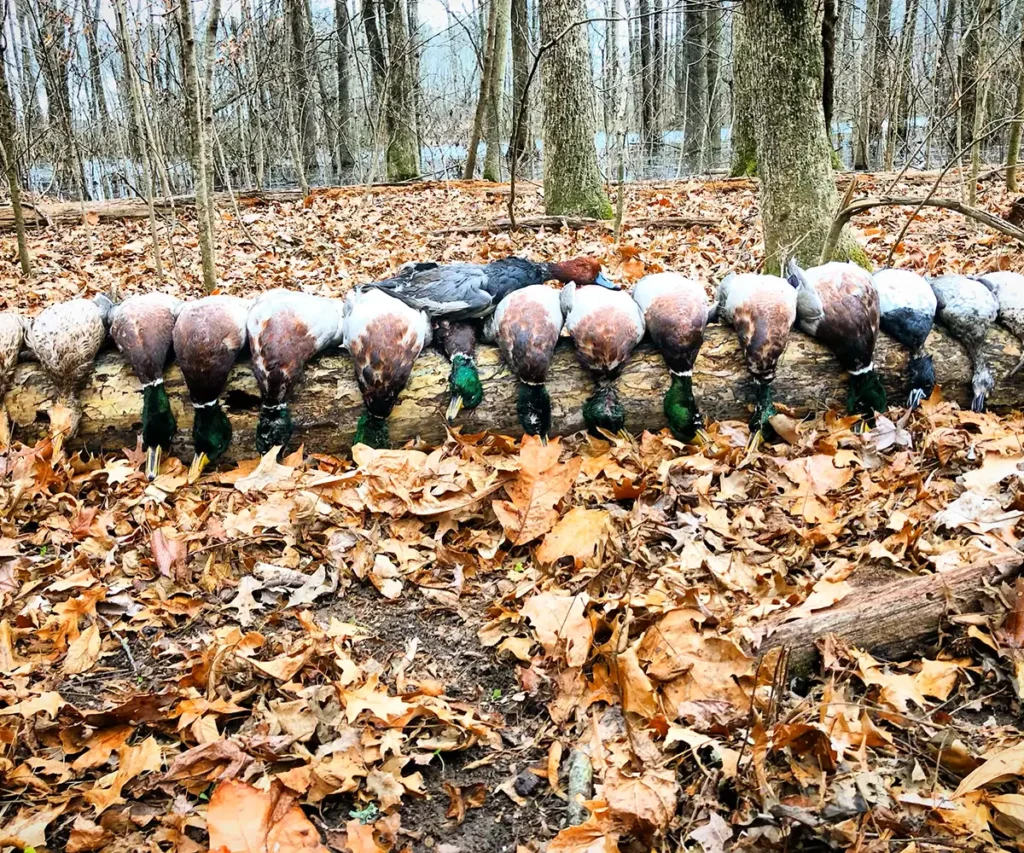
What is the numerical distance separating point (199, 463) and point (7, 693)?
1.53 m

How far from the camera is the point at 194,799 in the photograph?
6.55 feet

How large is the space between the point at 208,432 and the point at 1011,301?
3.95m

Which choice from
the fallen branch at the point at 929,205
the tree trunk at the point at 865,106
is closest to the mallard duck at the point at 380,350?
the fallen branch at the point at 929,205

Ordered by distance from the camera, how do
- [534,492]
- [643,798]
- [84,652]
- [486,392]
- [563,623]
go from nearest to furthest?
[643,798]
[563,623]
[84,652]
[534,492]
[486,392]

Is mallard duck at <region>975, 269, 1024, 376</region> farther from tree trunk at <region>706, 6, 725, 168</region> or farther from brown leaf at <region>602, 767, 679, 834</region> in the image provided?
tree trunk at <region>706, 6, 725, 168</region>

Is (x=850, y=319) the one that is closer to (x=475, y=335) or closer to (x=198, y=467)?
(x=475, y=335)

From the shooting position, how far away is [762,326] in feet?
12.4

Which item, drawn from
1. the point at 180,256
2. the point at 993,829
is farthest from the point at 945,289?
the point at 180,256

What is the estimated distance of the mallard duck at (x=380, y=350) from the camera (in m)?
3.72

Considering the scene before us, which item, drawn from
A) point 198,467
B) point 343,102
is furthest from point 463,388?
point 343,102

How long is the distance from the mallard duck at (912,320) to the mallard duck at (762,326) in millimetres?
456

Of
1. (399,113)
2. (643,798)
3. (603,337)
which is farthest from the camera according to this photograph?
(399,113)

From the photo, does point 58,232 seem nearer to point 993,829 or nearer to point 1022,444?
point 1022,444

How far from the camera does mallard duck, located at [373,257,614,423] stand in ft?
12.5
